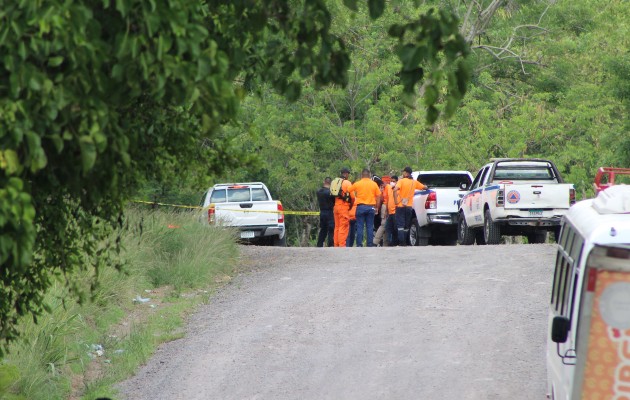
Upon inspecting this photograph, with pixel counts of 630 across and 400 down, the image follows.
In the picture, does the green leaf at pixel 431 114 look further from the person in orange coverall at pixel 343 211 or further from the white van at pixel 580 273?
the person in orange coverall at pixel 343 211

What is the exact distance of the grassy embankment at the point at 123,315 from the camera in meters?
10.8

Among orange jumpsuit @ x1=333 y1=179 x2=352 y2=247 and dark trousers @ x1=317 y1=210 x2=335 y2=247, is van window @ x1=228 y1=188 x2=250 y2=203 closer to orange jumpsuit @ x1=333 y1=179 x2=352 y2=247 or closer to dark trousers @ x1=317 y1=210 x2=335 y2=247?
dark trousers @ x1=317 y1=210 x2=335 y2=247

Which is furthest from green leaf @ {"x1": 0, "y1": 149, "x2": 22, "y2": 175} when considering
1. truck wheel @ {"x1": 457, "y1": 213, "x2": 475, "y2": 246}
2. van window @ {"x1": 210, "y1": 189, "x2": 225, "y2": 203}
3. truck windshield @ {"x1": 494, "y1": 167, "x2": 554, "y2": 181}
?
van window @ {"x1": 210, "y1": 189, "x2": 225, "y2": 203}

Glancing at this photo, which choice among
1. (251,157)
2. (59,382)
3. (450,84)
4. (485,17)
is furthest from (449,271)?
(485,17)

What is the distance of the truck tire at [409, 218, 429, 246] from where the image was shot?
1091 inches

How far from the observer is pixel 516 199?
73.1 ft

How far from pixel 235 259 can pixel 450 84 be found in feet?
52.4

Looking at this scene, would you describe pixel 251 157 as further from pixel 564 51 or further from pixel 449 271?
pixel 564 51

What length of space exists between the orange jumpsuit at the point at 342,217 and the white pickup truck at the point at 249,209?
1.76m

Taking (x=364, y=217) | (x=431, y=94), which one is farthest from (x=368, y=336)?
(x=364, y=217)

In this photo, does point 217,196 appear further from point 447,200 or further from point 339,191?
point 447,200

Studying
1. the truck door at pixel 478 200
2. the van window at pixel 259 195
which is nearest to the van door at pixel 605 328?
the truck door at pixel 478 200

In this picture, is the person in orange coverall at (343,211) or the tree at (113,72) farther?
the person in orange coverall at (343,211)

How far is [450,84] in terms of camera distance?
4.96m
